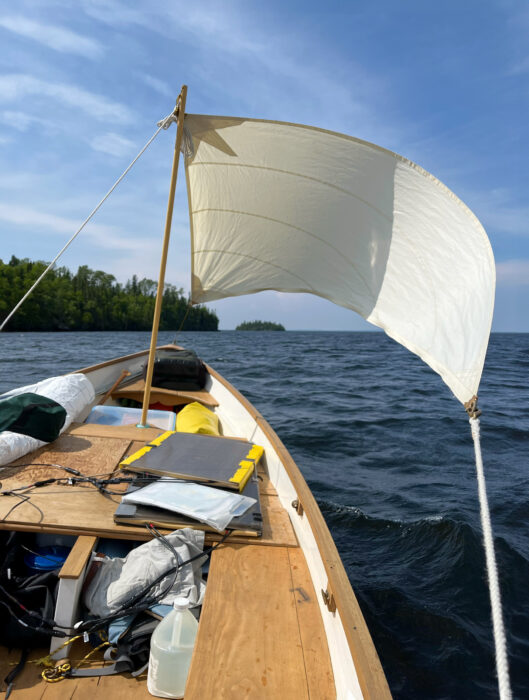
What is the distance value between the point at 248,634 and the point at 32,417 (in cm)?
262

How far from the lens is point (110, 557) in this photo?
101 inches

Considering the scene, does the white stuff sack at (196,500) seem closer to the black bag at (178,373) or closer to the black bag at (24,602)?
the black bag at (24,602)

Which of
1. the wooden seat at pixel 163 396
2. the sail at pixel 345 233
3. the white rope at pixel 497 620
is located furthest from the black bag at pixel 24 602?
the wooden seat at pixel 163 396

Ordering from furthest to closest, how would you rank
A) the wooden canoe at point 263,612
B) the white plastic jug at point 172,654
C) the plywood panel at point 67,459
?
the plywood panel at point 67,459, the white plastic jug at point 172,654, the wooden canoe at point 263,612

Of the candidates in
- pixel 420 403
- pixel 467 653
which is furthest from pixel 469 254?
pixel 420 403

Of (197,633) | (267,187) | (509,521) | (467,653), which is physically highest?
(267,187)

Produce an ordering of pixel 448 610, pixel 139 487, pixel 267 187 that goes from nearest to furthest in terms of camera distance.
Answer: pixel 139 487 → pixel 448 610 → pixel 267 187

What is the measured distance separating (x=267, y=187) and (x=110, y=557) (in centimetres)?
360

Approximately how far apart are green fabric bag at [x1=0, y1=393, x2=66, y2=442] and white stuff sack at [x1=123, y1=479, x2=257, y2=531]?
4.31ft

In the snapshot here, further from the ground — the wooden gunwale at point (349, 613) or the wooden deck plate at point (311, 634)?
the wooden gunwale at point (349, 613)

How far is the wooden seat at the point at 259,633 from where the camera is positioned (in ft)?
5.51

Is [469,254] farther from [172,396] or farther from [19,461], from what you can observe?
[172,396]

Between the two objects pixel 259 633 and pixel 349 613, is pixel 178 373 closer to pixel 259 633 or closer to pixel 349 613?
pixel 259 633

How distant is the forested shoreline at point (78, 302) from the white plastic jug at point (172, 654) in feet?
196
